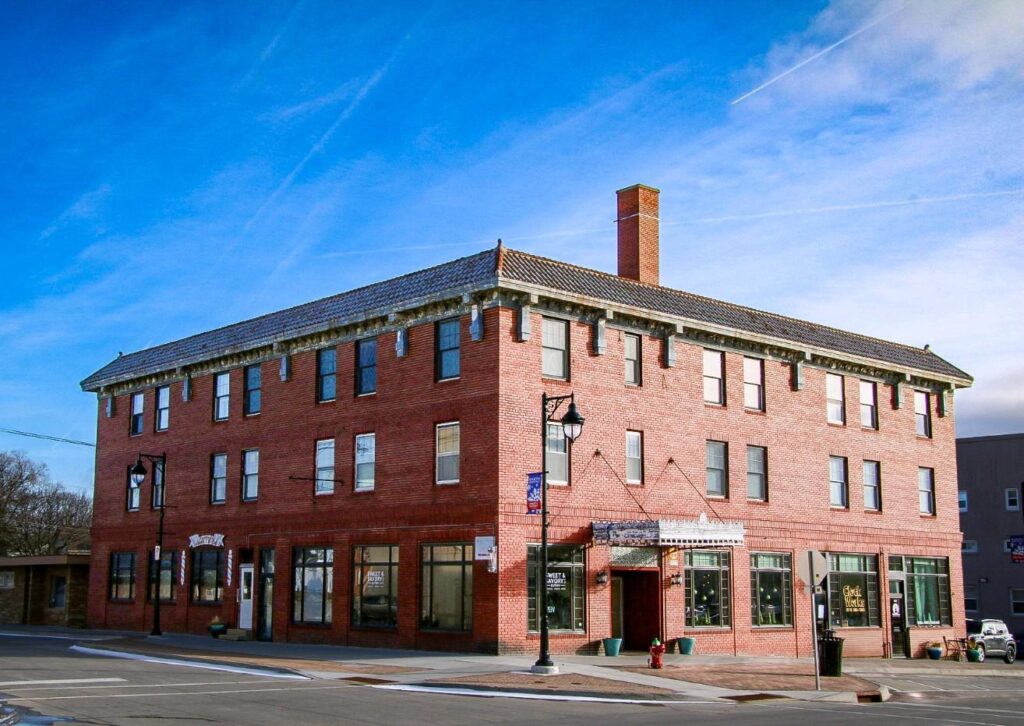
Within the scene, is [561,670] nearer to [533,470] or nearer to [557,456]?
A: [533,470]

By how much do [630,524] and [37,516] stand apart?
81.4 m

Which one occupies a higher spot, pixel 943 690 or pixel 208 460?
Answer: pixel 208 460

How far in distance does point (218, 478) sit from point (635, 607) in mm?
16172

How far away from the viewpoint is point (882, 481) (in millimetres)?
42219

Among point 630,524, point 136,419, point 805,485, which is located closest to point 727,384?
point 805,485

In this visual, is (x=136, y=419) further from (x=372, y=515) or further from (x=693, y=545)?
(x=693, y=545)

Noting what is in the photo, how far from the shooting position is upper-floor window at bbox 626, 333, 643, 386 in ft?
113

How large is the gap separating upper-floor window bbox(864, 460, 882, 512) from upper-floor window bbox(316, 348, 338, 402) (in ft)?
63.8

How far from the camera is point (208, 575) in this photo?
41062mm

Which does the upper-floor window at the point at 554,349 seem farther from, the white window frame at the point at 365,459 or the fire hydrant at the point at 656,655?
the fire hydrant at the point at 656,655

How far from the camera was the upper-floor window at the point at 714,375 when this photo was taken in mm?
36688

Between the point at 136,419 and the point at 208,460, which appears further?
the point at 136,419

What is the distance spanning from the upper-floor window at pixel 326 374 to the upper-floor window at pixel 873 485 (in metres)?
19.4

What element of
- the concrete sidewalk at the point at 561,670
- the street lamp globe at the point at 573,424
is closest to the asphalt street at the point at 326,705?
the concrete sidewalk at the point at 561,670
